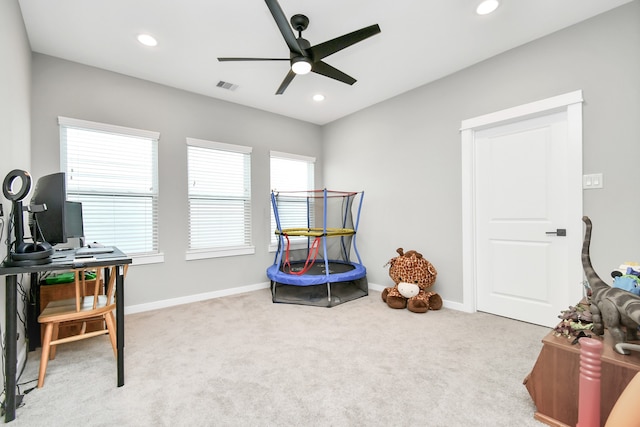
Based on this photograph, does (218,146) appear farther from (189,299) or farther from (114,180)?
(189,299)

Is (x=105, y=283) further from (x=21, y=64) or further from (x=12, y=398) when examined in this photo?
(x=21, y=64)

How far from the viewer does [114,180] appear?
10.7 ft

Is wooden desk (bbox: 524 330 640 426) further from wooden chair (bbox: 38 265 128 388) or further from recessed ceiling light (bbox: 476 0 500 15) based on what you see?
wooden chair (bbox: 38 265 128 388)

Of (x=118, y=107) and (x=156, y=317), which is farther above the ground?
(x=118, y=107)

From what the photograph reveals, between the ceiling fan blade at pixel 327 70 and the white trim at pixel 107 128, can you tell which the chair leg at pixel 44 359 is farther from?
the ceiling fan blade at pixel 327 70

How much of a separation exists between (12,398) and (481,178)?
4.00 m

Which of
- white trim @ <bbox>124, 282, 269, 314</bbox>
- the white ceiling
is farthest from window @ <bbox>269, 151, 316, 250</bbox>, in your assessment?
the white ceiling

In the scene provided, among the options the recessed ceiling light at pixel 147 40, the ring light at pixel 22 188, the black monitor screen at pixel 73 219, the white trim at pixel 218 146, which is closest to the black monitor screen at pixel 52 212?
the ring light at pixel 22 188

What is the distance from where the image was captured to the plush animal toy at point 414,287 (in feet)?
10.7

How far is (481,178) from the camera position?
319 cm

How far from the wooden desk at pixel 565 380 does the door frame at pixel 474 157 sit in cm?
147

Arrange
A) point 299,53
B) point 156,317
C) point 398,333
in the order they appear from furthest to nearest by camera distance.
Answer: point 156,317 < point 398,333 < point 299,53

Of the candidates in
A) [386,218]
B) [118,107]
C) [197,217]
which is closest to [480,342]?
[386,218]

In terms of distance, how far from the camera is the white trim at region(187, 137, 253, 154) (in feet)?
12.4
